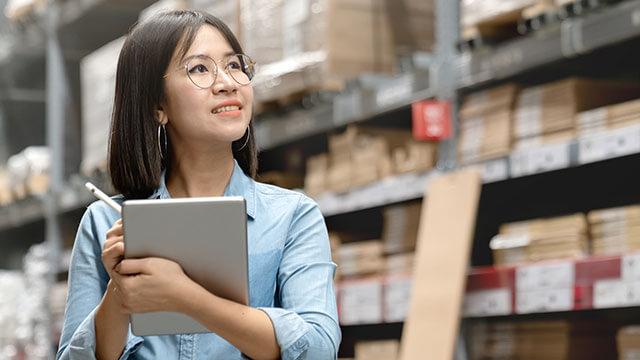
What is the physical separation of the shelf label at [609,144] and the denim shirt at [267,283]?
1.95 meters

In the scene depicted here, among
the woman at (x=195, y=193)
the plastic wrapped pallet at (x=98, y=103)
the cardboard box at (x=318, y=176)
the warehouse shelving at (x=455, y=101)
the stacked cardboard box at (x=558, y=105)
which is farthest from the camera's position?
the plastic wrapped pallet at (x=98, y=103)

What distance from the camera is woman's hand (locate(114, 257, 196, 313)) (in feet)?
4.87

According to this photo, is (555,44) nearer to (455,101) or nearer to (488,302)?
(455,101)

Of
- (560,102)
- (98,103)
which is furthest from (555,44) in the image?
(98,103)

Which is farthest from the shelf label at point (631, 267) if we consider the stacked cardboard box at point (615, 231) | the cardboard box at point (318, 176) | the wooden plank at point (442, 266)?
the cardboard box at point (318, 176)

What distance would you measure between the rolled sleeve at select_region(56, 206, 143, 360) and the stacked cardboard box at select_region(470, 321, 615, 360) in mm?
2612

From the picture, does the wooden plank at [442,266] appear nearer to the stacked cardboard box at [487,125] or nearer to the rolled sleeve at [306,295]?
the stacked cardboard box at [487,125]

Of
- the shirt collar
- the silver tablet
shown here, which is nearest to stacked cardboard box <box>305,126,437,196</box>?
the shirt collar

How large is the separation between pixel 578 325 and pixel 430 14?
65.4 inches

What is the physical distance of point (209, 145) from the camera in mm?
1697

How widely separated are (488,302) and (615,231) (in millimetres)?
576

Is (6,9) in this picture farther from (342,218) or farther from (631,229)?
(631,229)

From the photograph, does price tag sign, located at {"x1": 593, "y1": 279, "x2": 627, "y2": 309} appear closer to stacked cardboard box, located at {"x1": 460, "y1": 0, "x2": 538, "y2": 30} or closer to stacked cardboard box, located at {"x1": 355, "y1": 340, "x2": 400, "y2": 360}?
stacked cardboard box, located at {"x1": 460, "y1": 0, "x2": 538, "y2": 30}

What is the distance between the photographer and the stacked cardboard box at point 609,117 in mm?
3584
